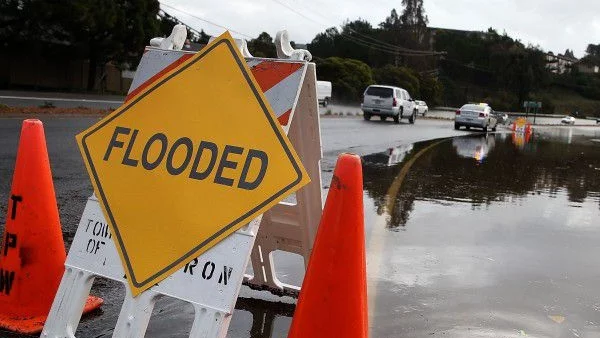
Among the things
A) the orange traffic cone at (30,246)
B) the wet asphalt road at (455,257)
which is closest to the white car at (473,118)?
the wet asphalt road at (455,257)

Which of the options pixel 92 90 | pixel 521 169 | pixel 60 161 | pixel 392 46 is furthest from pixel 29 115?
pixel 392 46

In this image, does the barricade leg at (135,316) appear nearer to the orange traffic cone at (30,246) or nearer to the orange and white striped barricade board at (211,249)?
the orange and white striped barricade board at (211,249)

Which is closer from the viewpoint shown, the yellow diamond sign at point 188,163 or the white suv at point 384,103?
the yellow diamond sign at point 188,163

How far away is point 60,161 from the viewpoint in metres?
10.8

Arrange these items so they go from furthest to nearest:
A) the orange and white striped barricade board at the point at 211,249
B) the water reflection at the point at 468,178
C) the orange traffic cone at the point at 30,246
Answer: the water reflection at the point at 468,178 < the orange traffic cone at the point at 30,246 < the orange and white striped barricade board at the point at 211,249

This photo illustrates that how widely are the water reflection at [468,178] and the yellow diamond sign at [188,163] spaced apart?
4313mm

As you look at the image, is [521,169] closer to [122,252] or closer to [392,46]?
[122,252]

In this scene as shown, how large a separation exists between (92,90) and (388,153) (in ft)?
111

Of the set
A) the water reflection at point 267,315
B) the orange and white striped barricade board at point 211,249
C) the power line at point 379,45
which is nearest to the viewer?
the orange and white striped barricade board at point 211,249

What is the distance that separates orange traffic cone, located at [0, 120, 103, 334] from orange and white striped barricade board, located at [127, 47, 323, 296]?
0.79m

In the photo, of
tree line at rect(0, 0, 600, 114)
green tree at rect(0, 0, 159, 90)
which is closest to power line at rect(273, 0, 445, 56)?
tree line at rect(0, 0, 600, 114)

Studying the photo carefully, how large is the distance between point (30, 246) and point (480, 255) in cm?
395

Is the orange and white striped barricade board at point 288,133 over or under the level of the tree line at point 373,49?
under

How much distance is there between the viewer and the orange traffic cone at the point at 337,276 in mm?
3156
